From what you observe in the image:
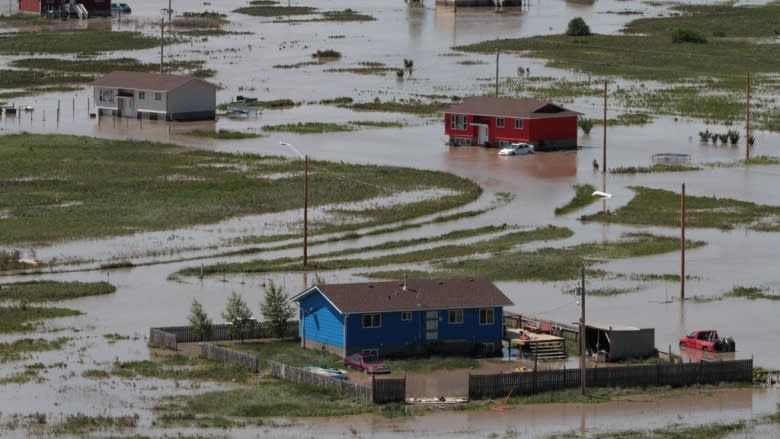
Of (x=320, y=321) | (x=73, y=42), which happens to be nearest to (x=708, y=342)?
(x=320, y=321)

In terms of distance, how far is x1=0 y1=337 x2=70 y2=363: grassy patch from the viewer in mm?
51750

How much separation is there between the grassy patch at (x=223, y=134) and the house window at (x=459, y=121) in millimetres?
10803

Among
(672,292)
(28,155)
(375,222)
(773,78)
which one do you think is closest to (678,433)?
(672,292)

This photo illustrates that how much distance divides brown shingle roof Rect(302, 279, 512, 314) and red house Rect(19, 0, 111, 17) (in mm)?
133154

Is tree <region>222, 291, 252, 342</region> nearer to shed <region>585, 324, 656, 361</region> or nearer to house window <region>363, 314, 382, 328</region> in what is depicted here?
house window <region>363, 314, 382, 328</region>

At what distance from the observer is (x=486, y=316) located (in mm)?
53094

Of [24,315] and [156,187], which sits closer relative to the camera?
[24,315]

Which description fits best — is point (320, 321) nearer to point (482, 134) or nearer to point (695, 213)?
point (695, 213)

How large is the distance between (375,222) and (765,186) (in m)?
21.2

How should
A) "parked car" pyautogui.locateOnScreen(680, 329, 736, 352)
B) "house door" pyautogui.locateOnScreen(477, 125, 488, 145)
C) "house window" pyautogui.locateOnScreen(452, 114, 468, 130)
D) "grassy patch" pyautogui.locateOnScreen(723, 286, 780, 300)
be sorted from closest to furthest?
1. "parked car" pyautogui.locateOnScreen(680, 329, 736, 352)
2. "grassy patch" pyautogui.locateOnScreen(723, 286, 780, 300)
3. "house door" pyautogui.locateOnScreen(477, 125, 488, 145)
4. "house window" pyautogui.locateOnScreen(452, 114, 468, 130)

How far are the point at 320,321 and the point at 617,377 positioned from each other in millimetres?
8642

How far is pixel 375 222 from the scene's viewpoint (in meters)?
76.9

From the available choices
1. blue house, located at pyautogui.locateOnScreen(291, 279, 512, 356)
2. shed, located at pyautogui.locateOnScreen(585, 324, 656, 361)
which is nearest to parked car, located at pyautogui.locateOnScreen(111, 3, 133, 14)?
blue house, located at pyautogui.locateOnScreen(291, 279, 512, 356)

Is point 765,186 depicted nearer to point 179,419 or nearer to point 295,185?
point 295,185
